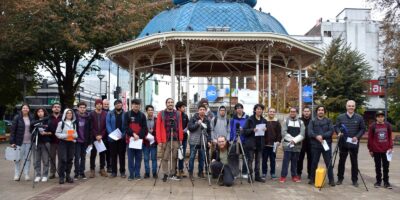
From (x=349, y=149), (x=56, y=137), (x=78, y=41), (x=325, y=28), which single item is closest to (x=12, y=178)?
(x=56, y=137)

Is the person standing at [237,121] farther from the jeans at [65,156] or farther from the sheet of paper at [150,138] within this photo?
the jeans at [65,156]

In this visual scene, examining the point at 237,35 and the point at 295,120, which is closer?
the point at 295,120

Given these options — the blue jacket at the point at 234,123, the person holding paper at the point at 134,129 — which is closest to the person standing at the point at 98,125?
the person holding paper at the point at 134,129

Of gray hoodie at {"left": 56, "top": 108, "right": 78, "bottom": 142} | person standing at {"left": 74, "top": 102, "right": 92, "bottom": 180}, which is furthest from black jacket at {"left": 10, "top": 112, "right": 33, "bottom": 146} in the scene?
person standing at {"left": 74, "top": 102, "right": 92, "bottom": 180}

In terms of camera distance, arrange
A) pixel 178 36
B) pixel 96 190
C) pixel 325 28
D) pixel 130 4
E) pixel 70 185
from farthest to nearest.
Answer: pixel 325 28, pixel 130 4, pixel 178 36, pixel 70 185, pixel 96 190

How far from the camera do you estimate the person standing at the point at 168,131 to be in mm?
11523

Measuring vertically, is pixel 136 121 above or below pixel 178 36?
below

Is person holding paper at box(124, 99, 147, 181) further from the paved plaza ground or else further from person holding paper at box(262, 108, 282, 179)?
person holding paper at box(262, 108, 282, 179)

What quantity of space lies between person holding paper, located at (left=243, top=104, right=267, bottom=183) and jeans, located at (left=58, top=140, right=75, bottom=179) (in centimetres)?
414

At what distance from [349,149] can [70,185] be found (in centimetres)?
651

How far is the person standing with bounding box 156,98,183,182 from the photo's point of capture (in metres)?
11.5

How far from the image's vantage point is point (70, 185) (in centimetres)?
1103

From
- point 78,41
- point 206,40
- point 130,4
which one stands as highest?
point 130,4

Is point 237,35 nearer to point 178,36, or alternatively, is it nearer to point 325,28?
point 178,36
